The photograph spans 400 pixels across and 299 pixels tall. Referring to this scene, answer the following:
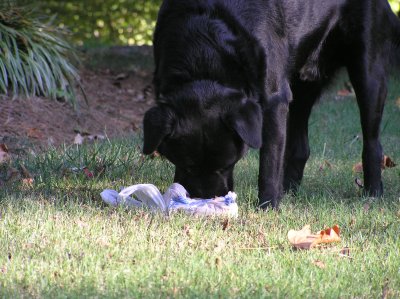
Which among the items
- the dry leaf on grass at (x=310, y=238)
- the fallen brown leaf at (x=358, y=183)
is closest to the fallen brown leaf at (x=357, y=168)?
the fallen brown leaf at (x=358, y=183)

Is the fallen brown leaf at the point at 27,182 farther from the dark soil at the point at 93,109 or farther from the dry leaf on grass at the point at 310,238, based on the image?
the dry leaf on grass at the point at 310,238

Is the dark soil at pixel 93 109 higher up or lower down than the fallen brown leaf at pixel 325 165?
lower down

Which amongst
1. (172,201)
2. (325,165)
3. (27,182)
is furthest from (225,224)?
(325,165)

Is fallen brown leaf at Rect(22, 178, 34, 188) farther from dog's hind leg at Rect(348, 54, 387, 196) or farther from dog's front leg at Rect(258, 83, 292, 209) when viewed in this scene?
dog's hind leg at Rect(348, 54, 387, 196)

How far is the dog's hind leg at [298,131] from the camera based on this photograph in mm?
5121

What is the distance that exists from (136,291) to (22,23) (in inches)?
→ 215

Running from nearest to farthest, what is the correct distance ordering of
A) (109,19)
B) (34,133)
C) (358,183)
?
(358,183), (34,133), (109,19)

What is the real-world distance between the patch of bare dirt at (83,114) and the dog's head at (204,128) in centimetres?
200

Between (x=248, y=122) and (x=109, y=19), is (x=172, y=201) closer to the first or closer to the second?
(x=248, y=122)

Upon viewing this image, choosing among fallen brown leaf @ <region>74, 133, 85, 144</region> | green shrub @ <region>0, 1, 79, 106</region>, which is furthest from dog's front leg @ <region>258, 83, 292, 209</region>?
green shrub @ <region>0, 1, 79, 106</region>

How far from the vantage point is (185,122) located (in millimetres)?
3803

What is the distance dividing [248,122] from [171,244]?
81 centimetres

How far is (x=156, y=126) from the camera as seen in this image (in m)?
3.80

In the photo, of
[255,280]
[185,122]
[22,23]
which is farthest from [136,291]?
[22,23]
